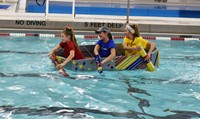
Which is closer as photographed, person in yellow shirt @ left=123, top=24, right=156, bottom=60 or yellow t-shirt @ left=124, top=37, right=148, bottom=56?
person in yellow shirt @ left=123, top=24, right=156, bottom=60

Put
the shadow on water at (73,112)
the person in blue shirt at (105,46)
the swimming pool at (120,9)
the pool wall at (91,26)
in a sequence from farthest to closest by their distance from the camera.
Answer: the swimming pool at (120,9)
the pool wall at (91,26)
the person in blue shirt at (105,46)
the shadow on water at (73,112)

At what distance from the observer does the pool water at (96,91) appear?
5765mm

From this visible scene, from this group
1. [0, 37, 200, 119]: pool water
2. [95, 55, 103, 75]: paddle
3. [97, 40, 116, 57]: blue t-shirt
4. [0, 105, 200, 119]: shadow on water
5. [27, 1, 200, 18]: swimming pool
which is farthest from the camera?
[27, 1, 200, 18]: swimming pool

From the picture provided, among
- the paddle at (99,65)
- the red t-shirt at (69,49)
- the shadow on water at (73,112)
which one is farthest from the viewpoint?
the red t-shirt at (69,49)

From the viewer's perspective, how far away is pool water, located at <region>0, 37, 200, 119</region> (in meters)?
5.77

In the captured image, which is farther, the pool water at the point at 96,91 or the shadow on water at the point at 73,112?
the pool water at the point at 96,91

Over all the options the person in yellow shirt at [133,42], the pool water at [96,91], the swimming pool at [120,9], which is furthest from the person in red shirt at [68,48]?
the swimming pool at [120,9]

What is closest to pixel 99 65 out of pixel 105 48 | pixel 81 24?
pixel 105 48

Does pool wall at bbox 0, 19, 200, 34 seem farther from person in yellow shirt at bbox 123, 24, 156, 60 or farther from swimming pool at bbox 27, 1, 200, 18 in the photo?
swimming pool at bbox 27, 1, 200, 18

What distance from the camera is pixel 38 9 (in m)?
17.1

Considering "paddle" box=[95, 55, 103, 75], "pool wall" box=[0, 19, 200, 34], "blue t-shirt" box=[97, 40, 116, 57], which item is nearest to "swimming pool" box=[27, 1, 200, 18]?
"pool wall" box=[0, 19, 200, 34]

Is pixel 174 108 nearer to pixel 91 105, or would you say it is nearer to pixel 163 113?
pixel 163 113

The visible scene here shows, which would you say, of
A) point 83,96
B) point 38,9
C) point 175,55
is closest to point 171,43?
point 175,55

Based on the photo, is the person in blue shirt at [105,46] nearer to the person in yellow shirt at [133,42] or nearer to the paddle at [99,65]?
the paddle at [99,65]
